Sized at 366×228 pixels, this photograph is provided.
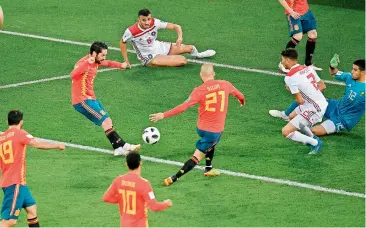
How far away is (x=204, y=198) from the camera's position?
1625 cm

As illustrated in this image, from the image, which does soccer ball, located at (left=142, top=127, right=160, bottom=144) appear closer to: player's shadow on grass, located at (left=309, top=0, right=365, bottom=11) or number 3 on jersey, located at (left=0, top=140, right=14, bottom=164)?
number 3 on jersey, located at (left=0, top=140, right=14, bottom=164)

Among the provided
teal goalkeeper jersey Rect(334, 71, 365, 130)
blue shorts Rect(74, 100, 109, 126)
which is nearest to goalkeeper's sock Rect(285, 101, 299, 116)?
teal goalkeeper jersey Rect(334, 71, 365, 130)

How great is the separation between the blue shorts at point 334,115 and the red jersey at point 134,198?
6945 millimetres

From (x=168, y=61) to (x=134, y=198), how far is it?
10272 millimetres

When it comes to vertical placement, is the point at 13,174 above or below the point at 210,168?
above

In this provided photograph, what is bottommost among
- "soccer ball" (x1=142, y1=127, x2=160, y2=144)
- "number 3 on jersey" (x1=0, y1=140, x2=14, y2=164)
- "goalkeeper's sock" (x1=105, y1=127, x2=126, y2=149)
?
"goalkeeper's sock" (x1=105, y1=127, x2=126, y2=149)

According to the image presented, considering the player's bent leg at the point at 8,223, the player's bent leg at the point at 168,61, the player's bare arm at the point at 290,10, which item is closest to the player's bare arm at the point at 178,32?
the player's bent leg at the point at 168,61

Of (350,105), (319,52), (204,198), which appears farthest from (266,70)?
(204,198)

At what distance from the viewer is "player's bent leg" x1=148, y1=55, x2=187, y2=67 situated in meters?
23.0

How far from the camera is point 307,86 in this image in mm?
18250

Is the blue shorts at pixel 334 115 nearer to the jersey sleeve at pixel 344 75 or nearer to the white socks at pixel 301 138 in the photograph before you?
the jersey sleeve at pixel 344 75

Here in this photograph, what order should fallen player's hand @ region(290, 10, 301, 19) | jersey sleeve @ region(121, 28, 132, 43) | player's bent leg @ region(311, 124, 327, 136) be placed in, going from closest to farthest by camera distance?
player's bent leg @ region(311, 124, 327, 136) → fallen player's hand @ region(290, 10, 301, 19) → jersey sleeve @ region(121, 28, 132, 43)

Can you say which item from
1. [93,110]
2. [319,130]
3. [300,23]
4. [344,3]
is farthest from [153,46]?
[344,3]

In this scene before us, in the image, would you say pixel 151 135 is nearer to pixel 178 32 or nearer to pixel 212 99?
pixel 212 99
